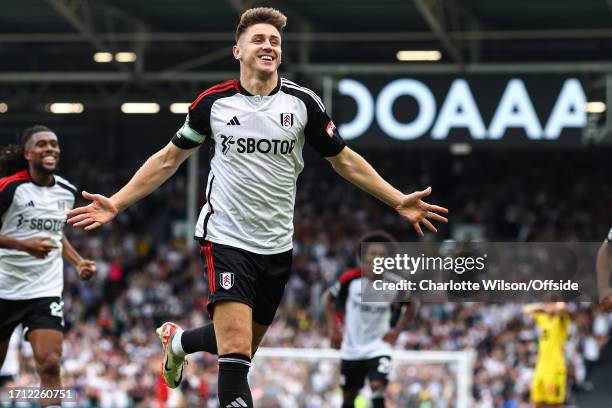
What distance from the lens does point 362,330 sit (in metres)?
11.3

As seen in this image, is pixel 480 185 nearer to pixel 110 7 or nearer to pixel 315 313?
pixel 315 313

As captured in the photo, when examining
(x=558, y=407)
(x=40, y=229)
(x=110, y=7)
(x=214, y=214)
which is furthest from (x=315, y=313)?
(x=214, y=214)

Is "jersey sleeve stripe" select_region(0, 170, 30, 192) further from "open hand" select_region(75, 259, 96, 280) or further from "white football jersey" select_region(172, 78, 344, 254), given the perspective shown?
"white football jersey" select_region(172, 78, 344, 254)

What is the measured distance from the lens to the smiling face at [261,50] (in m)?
6.45

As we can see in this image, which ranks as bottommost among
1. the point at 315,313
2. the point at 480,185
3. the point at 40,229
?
the point at 40,229

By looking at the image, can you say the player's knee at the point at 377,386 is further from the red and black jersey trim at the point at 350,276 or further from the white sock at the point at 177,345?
the white sock at the point at 177,345

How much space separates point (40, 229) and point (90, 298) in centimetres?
1889

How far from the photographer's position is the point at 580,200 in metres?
29.3

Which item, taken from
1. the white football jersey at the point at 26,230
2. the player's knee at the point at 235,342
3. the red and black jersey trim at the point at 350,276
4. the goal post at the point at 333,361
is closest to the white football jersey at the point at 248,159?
the player's knee at the point at 235,342

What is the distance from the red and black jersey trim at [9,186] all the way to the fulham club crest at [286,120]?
288 centimetres

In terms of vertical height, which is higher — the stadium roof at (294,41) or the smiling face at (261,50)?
the stadium roof at (294,41)

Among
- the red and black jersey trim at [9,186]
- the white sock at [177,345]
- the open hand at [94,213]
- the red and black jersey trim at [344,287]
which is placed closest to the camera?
the open hand at [94,213]

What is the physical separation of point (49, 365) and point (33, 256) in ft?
2.56

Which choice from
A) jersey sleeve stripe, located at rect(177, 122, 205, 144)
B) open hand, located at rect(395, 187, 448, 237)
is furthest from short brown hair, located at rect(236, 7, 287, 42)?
open hand, located at rect(395, 187, 448, 237)
